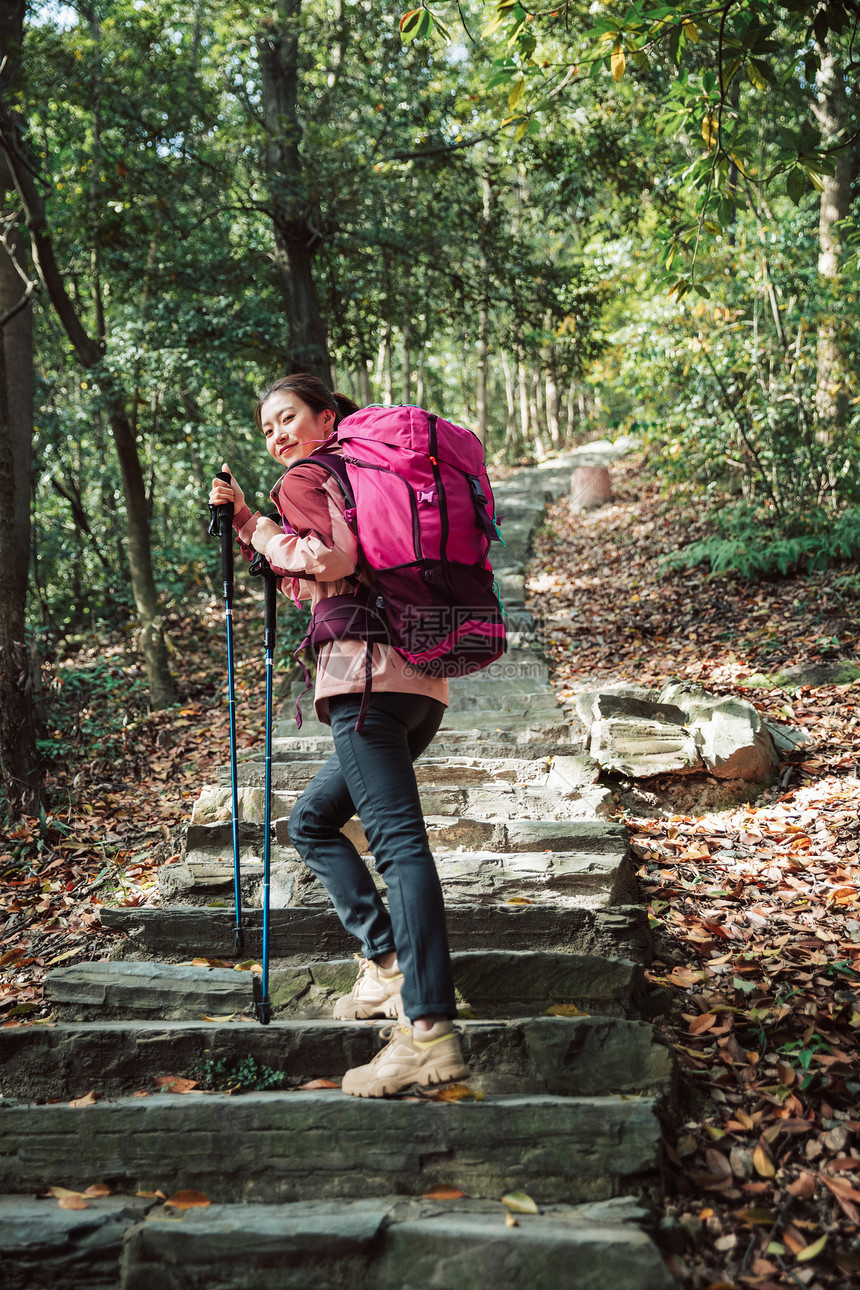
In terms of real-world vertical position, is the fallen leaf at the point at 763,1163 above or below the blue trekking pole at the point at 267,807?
below

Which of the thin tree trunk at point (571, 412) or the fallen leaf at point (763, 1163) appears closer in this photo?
the fallen leaf at point (763, 1163)

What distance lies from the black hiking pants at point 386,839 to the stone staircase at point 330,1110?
12.6 inches

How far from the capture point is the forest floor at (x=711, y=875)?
2254 mm

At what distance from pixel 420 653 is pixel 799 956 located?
2057mm

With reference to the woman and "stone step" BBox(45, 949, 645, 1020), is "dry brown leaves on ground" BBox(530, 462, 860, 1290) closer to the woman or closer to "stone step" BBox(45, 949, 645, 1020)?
"stone step" BBox(45, 949, 645, 1020)

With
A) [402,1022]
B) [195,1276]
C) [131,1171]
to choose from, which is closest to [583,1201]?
[402,1022]

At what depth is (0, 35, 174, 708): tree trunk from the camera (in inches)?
293

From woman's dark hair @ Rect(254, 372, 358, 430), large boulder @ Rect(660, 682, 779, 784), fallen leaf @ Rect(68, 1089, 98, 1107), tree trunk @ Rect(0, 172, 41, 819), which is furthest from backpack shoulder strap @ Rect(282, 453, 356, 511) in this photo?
tree trunk @ Rect(0, 172, 41, 819)

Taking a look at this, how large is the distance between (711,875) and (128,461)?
6406 mm

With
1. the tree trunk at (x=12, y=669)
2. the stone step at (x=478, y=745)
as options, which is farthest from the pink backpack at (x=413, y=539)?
the tree trunk at (x=12, y=669)

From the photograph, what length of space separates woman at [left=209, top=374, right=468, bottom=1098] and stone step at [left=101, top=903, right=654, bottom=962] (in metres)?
0.52

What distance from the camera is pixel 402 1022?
95.6 inches

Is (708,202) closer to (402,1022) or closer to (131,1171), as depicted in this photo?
(402,1022)

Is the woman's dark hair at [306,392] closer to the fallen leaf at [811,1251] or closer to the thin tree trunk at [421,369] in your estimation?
the fallen leaf at [811,1251]
